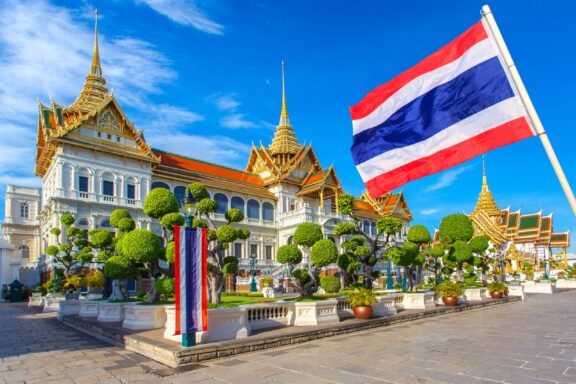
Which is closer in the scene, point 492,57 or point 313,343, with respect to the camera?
point 492,57

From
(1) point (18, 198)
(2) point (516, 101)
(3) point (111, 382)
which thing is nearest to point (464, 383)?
(2) point (516, 101)

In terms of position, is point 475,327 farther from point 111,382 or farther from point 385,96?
point 111,382

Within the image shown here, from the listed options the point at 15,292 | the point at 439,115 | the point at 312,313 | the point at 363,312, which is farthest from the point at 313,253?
the point at 15,292

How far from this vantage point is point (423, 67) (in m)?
6.14

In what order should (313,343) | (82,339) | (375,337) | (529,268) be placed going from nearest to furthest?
1. (313,343)
2. (375,337)
3. (82,339)
4. (529,268)

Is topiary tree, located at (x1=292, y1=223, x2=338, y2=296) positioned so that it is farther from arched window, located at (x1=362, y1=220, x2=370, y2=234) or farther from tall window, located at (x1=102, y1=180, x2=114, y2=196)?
arched window, located at (x1=362, y1=220, x2=370, y2=234)

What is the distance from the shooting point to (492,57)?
207 inches

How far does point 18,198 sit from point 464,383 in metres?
47.2

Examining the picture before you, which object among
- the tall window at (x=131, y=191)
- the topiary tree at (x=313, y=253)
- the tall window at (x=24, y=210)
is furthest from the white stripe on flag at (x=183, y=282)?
the tall window at (x=24, y=210)

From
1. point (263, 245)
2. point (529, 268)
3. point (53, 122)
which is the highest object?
point (53, 122)

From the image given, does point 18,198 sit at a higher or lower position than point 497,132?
higher

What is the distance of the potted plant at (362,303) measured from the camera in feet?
42.7

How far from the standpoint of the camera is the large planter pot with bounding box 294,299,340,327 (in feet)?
38.6

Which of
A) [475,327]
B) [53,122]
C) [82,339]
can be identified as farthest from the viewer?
[53,122]
